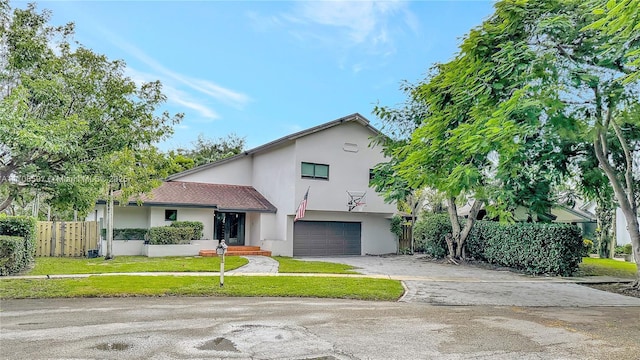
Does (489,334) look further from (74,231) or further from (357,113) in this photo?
(74,231)

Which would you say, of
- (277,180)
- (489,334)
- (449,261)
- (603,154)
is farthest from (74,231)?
(603,154)

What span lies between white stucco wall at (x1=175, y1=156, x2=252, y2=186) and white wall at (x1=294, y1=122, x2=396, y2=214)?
5559 millimetres

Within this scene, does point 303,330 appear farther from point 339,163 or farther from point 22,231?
point 339,163

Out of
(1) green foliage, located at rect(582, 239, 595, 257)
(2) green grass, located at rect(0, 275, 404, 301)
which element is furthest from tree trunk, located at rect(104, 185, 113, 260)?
(1) green foliage, located at rect(582, 239, 595, 257)

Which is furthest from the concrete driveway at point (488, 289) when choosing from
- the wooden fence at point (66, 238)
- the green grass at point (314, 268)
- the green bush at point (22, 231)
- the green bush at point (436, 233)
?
the wooden fence at point (66, 238)

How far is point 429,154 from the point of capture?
976 cm

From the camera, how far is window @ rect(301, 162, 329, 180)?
2277 cm

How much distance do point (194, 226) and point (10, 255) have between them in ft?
29.6

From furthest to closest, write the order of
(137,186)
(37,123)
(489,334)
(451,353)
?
(137,186) < (37,123) < (489,334) < (451,353)

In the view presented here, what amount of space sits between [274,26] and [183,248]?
11434 millimetres

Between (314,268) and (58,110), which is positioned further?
(314,268)

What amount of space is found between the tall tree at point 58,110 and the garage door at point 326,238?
43.7 feet

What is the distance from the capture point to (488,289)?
12.7 meters

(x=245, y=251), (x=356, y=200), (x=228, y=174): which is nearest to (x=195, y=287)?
(x=245, y=251)
